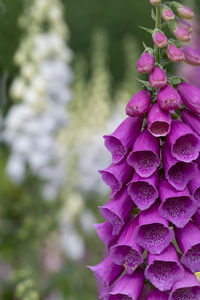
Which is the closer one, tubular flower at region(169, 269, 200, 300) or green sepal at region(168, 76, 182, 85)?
tubular flower at region(169, 269, 200, 300)

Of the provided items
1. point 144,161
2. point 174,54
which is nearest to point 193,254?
point 144,161

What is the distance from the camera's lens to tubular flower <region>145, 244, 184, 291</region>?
1395 mm

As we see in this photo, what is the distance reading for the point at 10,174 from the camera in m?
4.41

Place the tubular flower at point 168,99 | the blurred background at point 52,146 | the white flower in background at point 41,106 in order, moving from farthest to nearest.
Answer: the white flower in background at point 41,106 → the blurred background at point 52,146 → the tubular flower at point 168,99

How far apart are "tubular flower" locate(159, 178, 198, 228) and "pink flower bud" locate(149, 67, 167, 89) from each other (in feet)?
0.79

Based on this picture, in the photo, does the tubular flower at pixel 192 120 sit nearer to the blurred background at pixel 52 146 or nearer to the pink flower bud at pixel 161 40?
the pink flower bud at pixel 161 40

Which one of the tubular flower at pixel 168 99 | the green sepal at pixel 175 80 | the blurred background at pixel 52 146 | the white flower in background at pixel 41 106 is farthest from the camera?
the white flower in background at pixel 41 106

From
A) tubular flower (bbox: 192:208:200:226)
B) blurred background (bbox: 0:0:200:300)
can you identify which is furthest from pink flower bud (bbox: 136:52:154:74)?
blurred background (bbox: 0:0:200:300)

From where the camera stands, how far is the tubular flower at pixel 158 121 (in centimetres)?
140

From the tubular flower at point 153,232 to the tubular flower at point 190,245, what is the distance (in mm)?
38

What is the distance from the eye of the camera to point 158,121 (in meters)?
1.43

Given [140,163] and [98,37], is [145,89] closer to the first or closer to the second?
[140,163]

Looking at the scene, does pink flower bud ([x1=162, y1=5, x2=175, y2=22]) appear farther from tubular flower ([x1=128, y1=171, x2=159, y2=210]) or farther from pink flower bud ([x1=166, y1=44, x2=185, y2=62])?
tubular flower ([x1=128, y1=171, x2=159, y2=210])

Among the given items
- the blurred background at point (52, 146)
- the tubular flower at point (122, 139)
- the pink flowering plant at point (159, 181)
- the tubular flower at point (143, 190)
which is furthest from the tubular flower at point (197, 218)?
the blurred background at point (52, 146)
